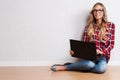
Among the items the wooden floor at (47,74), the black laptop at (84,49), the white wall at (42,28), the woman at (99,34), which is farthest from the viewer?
the white wall at (42,28)

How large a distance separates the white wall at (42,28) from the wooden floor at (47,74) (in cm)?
21

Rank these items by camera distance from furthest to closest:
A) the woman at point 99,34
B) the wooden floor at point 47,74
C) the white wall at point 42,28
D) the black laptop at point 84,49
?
the white wall at point 42,28, the woman at point 99,34, the black laptop at point 84,49, the wooden floor at point 47,74

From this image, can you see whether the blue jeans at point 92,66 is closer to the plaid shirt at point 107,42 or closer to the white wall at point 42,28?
the plaid shirt at point 107,42

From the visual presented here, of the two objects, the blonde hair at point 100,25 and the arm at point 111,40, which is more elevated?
the blonde hair at point 100,25

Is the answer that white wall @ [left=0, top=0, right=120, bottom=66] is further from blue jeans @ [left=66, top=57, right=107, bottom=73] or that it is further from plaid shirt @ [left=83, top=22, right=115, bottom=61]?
blue jeans @ [left=66, top=57, right=107, bottom=73]

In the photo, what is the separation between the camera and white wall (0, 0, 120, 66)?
285 centimetres

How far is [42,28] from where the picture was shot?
9.46 feet

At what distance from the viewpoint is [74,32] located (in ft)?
9.48

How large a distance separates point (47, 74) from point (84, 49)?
48 centimetres

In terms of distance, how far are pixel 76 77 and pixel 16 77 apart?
612mm

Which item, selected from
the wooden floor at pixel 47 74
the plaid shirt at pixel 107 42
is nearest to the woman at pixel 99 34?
the plaid shirt at pixel 107 42

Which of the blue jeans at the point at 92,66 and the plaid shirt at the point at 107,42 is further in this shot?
the plaid shirt at the point at 107,42

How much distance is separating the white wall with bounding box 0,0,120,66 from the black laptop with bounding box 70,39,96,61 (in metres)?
0.30

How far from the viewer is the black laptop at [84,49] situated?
248 centimetres
